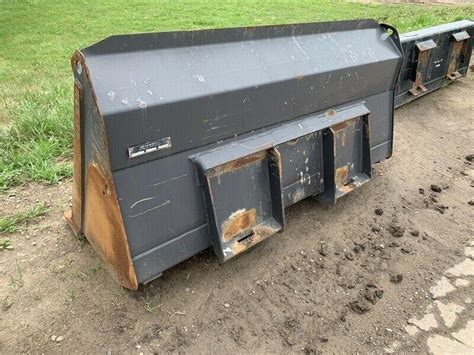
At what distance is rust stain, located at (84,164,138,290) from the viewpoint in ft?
7.02

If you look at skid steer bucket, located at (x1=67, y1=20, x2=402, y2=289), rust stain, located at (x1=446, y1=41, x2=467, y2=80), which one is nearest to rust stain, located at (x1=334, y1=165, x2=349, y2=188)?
skid steer bucket, located at (x1=67, y1=20, x2=402, y2=289)

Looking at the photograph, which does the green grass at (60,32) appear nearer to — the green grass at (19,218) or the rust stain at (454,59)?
the green grass at (19,218)

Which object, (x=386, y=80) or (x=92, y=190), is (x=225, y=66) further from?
(x=386, y=80)

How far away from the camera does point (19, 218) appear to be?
10.5ft

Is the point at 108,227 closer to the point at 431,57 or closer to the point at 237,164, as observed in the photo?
the point at 237,164

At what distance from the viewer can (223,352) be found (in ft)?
7.30

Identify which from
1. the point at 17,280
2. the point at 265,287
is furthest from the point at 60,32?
the point at 265,287

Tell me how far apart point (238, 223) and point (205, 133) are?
625 mm

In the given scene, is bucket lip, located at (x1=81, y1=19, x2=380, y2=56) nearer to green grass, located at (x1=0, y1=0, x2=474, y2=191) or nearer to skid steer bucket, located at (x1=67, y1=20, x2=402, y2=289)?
skid steer bucket, located at (x1=67, y1=20, x2=402, y2=289)

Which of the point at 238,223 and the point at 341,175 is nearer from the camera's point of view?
the point at 238,223

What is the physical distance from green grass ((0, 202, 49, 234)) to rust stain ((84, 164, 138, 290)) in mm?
957

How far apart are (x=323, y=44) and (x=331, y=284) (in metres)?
1.65

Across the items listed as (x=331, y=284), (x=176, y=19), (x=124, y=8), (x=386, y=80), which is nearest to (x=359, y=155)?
(x=386, y=80)

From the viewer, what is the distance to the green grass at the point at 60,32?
13.4 ft
